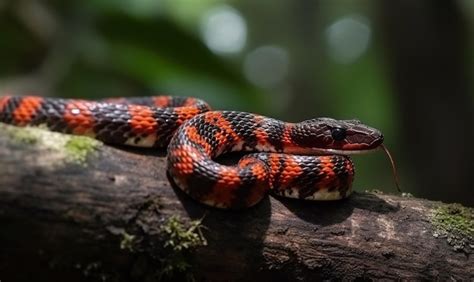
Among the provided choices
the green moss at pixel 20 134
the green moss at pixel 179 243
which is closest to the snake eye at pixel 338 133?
the green moss at pixel 179 243

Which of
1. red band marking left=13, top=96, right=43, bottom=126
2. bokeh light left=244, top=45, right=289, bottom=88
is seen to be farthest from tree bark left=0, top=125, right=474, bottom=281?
bokeh light left=244, top=45, right=289, bottom=88

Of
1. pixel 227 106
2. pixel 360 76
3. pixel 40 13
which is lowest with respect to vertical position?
pixel 360 76

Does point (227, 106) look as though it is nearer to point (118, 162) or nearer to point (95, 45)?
point (95, 45)

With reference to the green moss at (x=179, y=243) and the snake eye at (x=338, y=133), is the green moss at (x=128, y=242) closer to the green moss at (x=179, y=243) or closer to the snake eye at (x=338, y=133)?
the green moss at (x=179, y=243)

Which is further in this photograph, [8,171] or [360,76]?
[360,76]

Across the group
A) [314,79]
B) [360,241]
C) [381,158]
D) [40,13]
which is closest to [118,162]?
[360,241]

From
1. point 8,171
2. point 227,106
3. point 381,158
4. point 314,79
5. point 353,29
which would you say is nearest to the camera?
point 8,171

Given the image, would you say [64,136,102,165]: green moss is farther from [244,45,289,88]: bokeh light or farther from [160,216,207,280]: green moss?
[244,45,289,88]: bokeh light
